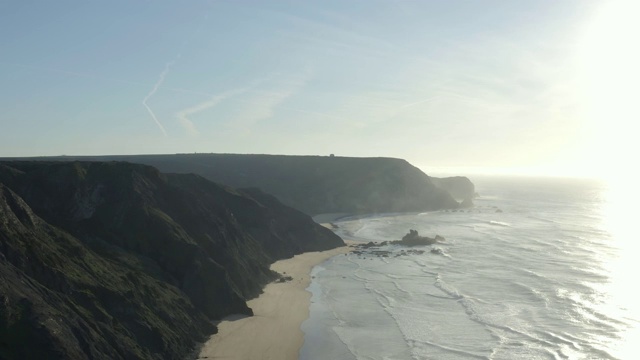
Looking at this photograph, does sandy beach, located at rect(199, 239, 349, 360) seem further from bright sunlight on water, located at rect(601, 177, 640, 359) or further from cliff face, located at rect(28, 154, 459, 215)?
cliff face, located at rect(28, 154, 459, 215)

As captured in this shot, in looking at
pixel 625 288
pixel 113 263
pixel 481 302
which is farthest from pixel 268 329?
pixel 625 288

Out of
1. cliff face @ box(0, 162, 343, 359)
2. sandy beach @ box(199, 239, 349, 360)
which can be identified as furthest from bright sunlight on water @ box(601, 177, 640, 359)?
cliff face @ box(0, 162, 343, 359)

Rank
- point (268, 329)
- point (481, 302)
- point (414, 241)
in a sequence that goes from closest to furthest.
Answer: point (268, 329)
point (481, 302)
point (414, 241)

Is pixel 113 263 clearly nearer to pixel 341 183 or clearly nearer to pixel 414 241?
pixel 414 241

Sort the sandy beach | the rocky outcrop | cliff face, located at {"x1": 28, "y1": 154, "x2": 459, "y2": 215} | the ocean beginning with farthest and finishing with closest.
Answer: cliff face, located at {"x1": 28, "y1": 154, "x2": 459, "y2": 215} → the rocky outcrop → the ocean → the sandy beach

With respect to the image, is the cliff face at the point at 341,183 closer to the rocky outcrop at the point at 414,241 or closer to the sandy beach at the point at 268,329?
the rocky outcrop at the point at 414,241

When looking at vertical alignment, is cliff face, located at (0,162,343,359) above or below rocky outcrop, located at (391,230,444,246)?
above

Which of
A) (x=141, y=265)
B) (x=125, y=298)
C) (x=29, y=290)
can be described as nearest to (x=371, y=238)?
(x=141, y=265)

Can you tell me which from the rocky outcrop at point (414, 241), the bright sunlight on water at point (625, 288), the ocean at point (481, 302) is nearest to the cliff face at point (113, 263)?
the ocean at point (481, 302)
